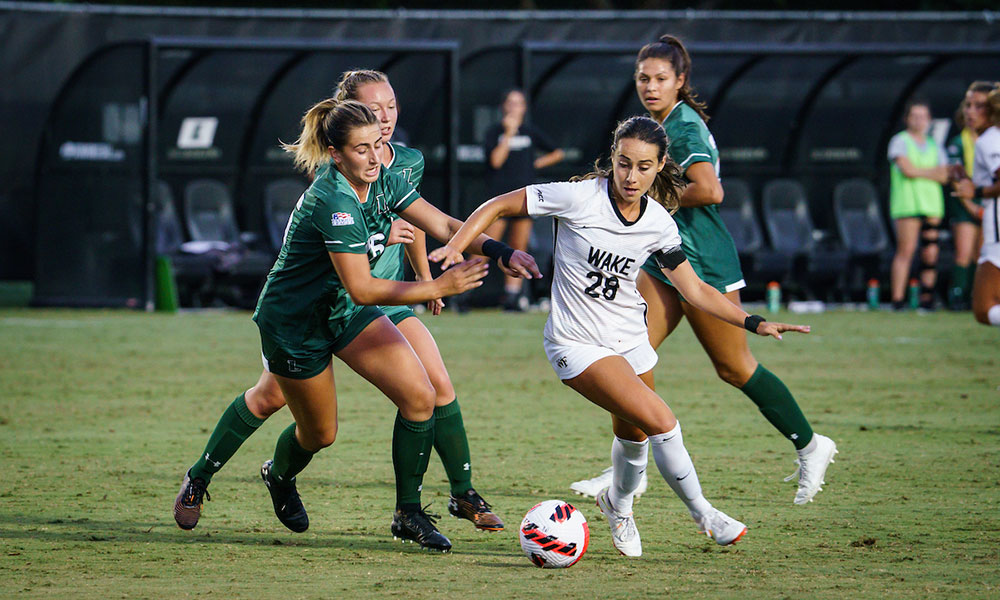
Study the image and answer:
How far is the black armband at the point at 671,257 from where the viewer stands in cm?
580

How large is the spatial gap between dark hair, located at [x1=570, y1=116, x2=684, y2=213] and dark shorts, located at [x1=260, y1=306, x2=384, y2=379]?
1073mm

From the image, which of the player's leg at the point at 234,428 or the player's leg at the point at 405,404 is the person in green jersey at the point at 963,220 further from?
the player's leg at the point at 234,428

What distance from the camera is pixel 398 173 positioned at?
6137 millimetres

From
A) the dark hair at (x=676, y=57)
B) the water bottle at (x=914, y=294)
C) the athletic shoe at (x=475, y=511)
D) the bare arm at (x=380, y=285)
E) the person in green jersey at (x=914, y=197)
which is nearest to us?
the bare arm at (x=380, y=285)

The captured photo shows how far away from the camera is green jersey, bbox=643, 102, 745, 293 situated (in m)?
6.70

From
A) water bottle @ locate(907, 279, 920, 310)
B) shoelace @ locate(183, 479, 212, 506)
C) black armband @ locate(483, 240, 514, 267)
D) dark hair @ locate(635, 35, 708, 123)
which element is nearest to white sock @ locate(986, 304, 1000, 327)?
dark hair @ locate(635, 35, 708, 123)

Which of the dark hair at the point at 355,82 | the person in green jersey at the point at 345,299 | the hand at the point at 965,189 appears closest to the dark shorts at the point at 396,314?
the person in green jersey at the point at 345,299

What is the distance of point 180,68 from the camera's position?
18.7 meters

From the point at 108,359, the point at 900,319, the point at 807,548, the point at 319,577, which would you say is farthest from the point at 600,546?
the point at 900,319

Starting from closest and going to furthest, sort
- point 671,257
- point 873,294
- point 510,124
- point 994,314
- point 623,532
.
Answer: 1. point 623,532
2. point 671,257
3. point 994,314
4. point 510,124
5. point 873,294

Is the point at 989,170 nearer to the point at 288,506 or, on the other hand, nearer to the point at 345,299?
the point at 345,299

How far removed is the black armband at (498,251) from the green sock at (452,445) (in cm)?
73

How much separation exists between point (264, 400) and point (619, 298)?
60.4 inches

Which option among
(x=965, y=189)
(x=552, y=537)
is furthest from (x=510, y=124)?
(x=552, y=537)
